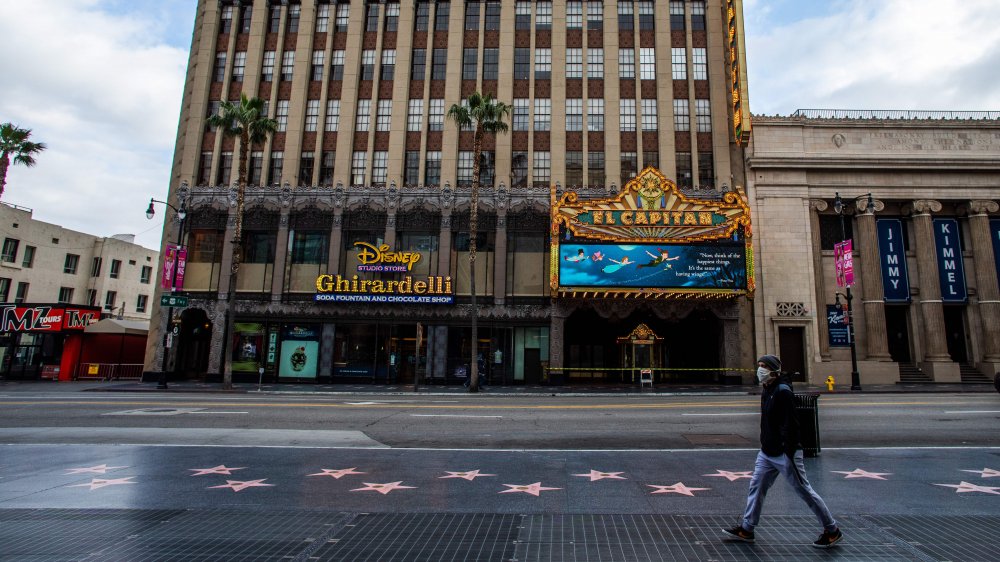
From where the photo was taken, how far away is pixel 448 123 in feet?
120

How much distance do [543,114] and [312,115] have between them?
16.9m

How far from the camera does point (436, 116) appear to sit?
1462 inches

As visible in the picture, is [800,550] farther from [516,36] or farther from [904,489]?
[516,36]

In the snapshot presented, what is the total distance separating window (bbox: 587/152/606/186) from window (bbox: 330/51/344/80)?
19.4 m

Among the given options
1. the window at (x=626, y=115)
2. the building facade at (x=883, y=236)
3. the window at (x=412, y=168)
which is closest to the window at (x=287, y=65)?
the window at (x=412, y=168)

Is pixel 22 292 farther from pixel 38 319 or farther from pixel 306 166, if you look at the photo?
pixel 306 166

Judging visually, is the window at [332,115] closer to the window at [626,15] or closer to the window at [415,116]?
the window at [415,116]

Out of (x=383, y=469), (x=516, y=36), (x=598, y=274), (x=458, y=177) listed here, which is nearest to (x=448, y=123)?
(x=458, y=177)

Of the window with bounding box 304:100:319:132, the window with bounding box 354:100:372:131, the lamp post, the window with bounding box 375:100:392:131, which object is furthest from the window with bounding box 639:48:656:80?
the lamp post

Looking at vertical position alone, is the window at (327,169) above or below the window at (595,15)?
below

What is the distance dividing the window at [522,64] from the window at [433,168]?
8276 millimetres

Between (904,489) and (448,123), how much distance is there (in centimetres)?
3365

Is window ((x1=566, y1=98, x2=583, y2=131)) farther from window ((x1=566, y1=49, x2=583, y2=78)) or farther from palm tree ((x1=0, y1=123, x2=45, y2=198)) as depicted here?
palm tree ((x1=0, y1=123, x2=45, y2=198))

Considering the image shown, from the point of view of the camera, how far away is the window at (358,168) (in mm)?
36344
